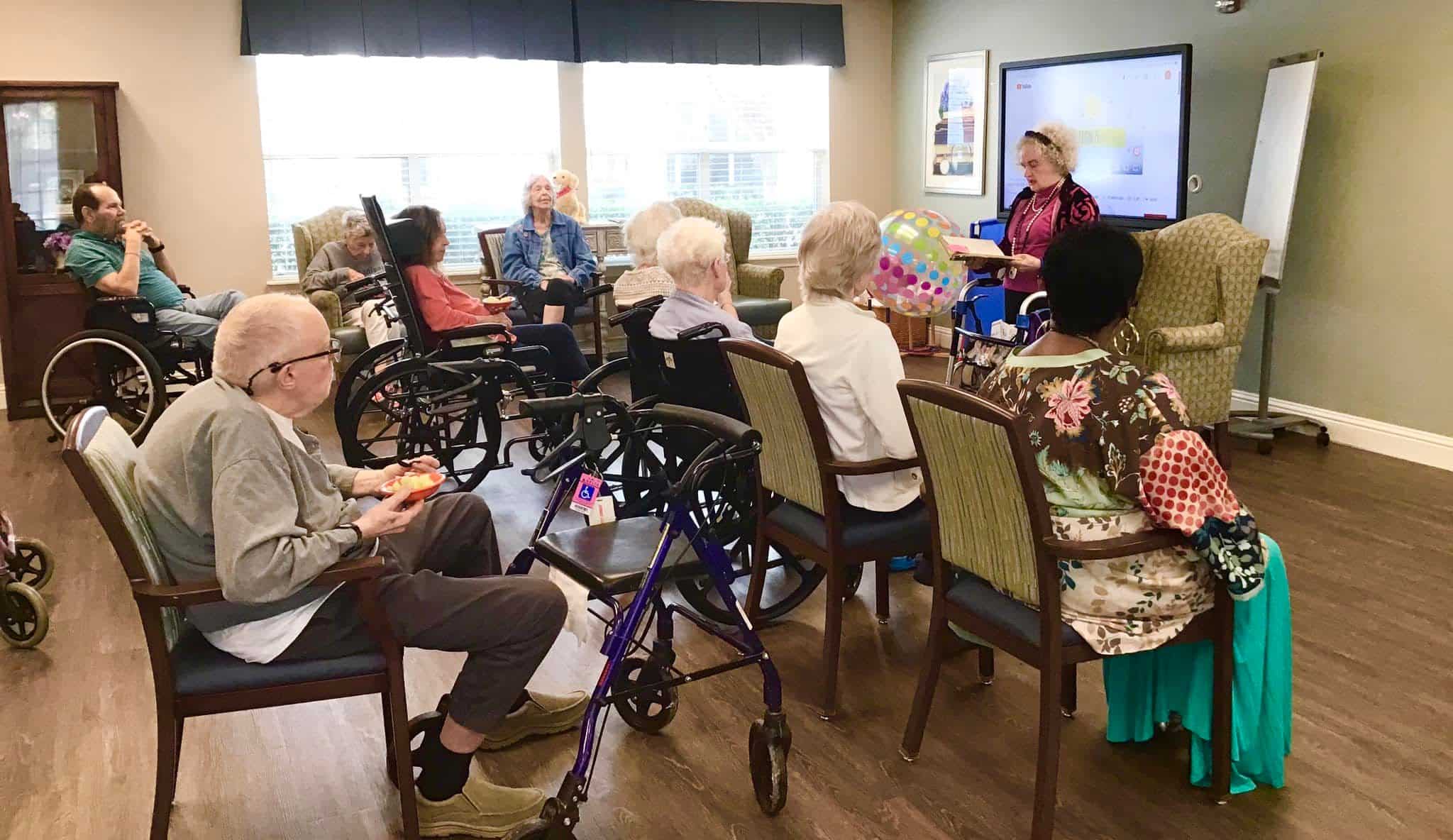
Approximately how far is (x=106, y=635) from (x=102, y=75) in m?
4.54

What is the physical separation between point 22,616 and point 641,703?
1.79 meters

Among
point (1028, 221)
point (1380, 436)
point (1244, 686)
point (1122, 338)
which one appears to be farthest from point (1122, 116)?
point (1244, 686)

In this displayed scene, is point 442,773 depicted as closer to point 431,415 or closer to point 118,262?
point 431,415

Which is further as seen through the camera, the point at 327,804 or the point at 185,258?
the point at 185,258

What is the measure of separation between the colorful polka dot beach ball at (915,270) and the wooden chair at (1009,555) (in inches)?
88.5

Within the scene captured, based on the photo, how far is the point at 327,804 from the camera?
248 cm

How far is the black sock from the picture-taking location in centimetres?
224

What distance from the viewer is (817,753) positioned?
2654mm

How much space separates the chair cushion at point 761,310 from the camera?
7285 mm

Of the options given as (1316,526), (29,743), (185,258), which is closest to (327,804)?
(29,743)

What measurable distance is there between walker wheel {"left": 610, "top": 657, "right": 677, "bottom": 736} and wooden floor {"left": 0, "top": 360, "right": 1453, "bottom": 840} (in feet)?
0.12

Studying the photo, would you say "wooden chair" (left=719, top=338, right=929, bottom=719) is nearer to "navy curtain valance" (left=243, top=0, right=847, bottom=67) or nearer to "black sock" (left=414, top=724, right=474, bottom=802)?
"black sock" (left=414, top=724, right=474, bottom=802)

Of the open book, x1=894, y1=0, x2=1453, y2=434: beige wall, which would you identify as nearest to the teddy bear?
the open book

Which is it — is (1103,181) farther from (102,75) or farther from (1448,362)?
(102,75)
